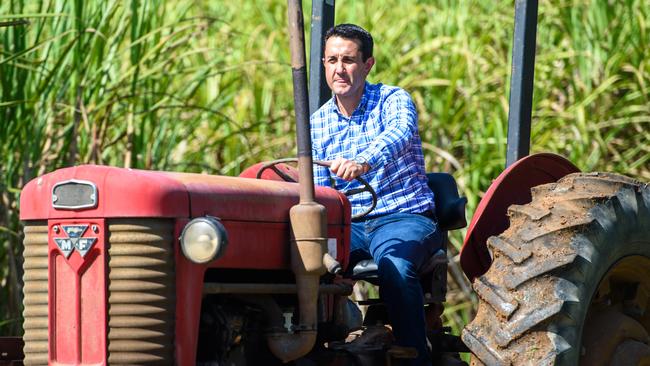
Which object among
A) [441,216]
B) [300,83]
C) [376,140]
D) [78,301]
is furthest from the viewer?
[441,216]

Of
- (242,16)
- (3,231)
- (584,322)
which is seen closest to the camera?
(584,322)

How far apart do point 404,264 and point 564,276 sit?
61cm

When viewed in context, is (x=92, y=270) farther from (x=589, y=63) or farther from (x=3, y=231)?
(x=589, y=63)

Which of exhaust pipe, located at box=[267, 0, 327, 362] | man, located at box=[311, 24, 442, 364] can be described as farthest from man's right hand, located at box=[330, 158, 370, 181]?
exhaust pipe, located at box=[267, 0, 327, 362]

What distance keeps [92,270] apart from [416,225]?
1.34 metres

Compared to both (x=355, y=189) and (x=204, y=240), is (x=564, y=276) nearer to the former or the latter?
(x=355, y=189)

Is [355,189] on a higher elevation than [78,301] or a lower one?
higher

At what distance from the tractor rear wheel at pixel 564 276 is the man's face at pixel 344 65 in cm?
85

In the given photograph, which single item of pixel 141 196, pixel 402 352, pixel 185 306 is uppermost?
pixel 141 196

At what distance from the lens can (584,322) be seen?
4.29 metres

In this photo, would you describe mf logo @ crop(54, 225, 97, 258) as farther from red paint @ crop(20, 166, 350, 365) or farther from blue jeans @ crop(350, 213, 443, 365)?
blue jeans @ crop(350, 213, 443, 365)

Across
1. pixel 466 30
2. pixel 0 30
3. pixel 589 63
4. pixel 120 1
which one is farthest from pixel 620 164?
pixel 0 30

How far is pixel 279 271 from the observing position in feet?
13.8

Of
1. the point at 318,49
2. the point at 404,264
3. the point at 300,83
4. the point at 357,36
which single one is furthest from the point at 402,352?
the point at 318,49
